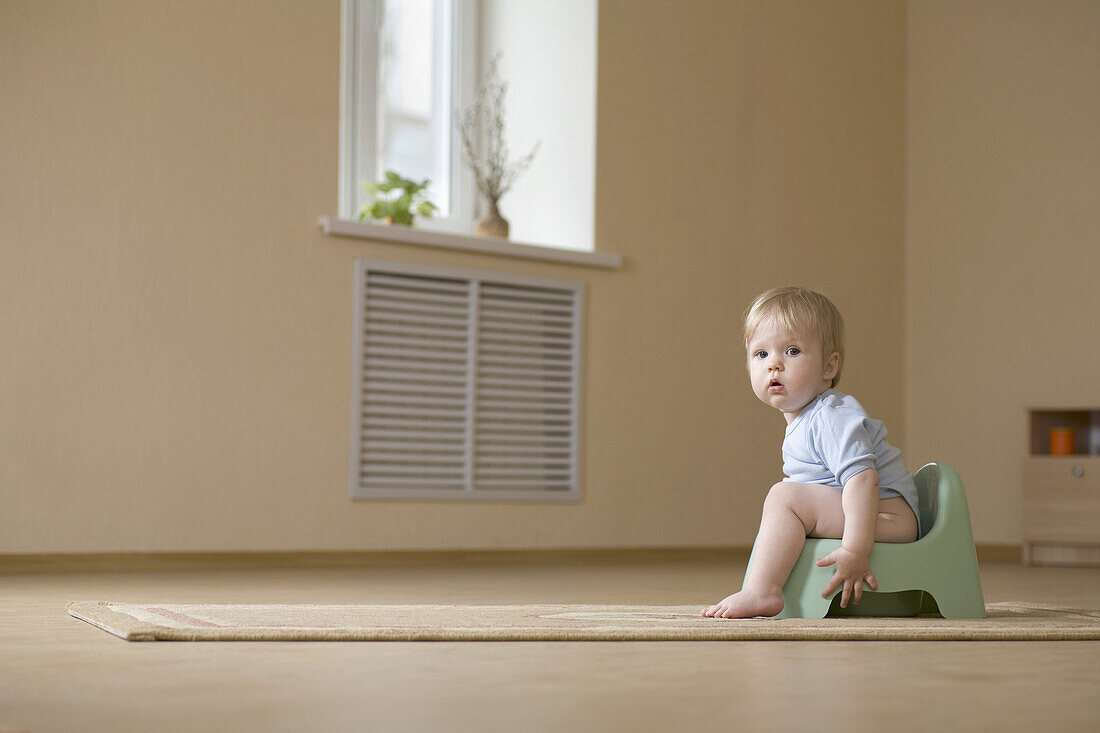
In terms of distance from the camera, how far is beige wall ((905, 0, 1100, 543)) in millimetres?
4074

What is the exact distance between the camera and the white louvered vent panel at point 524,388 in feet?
11.3

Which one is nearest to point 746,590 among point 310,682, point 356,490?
point 310,682

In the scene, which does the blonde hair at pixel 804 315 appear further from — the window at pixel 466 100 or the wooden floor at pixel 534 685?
the window at pixel 466 100

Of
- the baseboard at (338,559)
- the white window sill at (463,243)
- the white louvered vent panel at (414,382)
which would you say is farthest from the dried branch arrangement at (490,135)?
the baseboard at (338,559)

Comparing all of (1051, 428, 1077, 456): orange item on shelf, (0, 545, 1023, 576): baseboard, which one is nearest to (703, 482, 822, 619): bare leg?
(0, 545, 1023, 576): baseboard

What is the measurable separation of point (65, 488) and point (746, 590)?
1.76 m

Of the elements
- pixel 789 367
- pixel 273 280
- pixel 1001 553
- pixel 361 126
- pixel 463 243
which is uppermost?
pixel 361 126

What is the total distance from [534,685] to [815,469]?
796 millimetres

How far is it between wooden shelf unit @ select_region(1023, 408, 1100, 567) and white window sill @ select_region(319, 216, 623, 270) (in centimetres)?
149

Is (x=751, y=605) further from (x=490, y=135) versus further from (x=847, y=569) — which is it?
(x=490, y=135)

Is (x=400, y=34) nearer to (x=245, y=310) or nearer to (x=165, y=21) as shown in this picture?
(x=165, y=21)

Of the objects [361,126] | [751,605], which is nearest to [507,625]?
[751,605]

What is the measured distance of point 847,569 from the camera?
1.66 meters

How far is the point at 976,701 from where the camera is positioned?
106 centimetres
